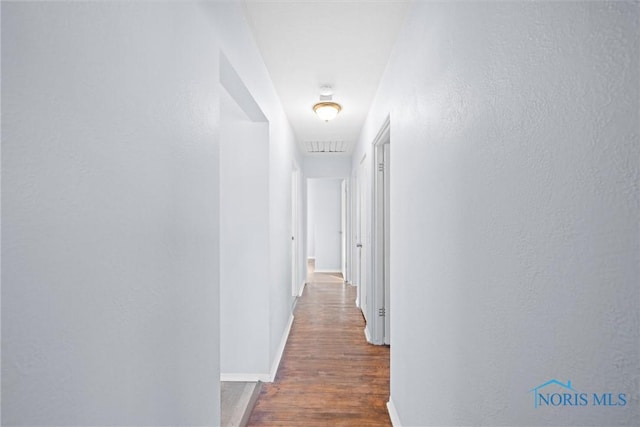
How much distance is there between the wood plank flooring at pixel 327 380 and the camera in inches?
90.0

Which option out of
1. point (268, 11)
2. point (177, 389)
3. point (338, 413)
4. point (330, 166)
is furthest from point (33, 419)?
point (330, 166)

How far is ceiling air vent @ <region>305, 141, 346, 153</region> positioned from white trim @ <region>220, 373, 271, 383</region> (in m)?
3.43

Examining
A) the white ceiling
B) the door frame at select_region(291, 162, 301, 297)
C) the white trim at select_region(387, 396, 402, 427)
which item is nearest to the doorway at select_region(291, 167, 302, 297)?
the door frame at select_region(291, 162, 301, 297)

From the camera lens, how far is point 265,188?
8.97 feet

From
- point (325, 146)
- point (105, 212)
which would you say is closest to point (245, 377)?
point (105, 212)

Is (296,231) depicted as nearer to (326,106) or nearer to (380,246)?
(380,246)

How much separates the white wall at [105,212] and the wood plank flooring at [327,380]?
3.78 feet

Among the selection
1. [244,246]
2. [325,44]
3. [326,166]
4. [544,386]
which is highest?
[325,44]

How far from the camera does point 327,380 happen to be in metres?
2.79

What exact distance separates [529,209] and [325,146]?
4.89 metres

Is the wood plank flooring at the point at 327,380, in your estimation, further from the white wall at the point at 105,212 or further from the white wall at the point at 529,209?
the white wall at the point at 105,212

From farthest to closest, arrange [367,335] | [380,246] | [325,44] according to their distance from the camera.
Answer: [367,335], [380,246], [325,44]

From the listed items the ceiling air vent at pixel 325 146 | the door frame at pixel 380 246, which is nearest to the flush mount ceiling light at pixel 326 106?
the door frame at pixel 380 246

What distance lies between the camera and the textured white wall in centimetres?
56
